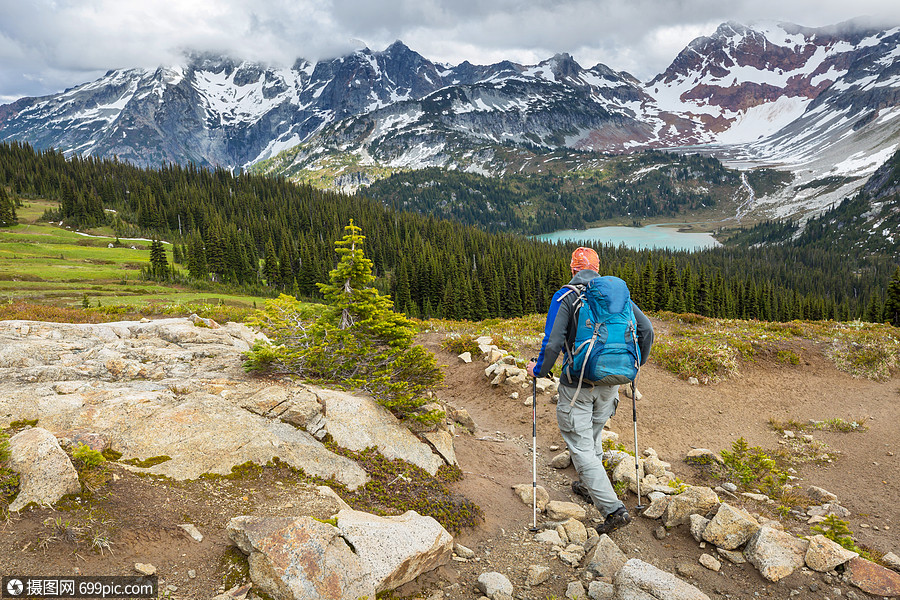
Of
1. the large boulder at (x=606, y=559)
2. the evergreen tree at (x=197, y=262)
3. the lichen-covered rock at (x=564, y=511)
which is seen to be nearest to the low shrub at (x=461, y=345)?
the lichen-covered rock at (x=564, y=511)

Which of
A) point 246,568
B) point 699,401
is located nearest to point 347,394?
point 246,568

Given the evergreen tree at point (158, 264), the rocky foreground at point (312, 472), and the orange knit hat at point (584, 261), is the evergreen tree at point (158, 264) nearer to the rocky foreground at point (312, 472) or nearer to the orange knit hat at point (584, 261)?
the rocky foreground at point (312, 472)

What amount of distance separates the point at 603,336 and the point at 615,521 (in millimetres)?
2837

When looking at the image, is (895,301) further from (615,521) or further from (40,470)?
(40,470)

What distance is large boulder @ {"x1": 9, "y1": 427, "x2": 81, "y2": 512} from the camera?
4602 millimetres

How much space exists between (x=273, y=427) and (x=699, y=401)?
13.1 meters

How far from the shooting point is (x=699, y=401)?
13.8 m

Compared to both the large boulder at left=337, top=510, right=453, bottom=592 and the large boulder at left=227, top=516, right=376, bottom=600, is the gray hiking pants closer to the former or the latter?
the large boulder at left=337, top=510, right=453, bottom=592

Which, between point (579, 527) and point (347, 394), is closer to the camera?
point (579, 527)

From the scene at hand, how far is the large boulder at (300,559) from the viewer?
167 inches

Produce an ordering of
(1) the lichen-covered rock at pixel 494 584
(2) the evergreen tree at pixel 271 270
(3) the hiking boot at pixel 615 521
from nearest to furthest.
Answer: (1) the lichen-covered rock at pixel 494 584 → (3) the hiking boot at pixel 615 521 → (2) the evergreen tree at pixel 271 270

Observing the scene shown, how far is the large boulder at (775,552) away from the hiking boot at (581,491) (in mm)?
2675

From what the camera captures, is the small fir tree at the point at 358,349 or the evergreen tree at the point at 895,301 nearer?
the small fir tree at the point at 358,349

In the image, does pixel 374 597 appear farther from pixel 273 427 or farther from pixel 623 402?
pixel 623 402
